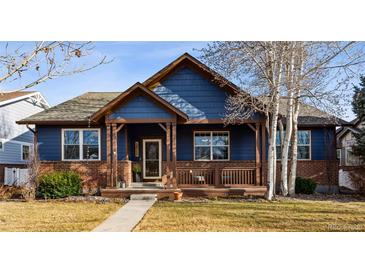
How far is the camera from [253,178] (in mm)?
11664

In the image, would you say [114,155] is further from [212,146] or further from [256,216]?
[256,216]

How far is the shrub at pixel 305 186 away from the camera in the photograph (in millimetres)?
11875

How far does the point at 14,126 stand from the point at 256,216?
37.6 feet

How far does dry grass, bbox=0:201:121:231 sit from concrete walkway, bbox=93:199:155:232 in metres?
0.19

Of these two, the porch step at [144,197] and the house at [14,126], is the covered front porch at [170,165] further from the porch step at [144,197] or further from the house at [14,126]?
the house at [14,126]

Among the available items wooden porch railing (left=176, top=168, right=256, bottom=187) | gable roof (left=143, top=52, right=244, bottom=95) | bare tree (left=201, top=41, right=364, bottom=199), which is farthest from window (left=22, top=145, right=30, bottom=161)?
bare tree (left=201, top=41, right=364, bottom=199)

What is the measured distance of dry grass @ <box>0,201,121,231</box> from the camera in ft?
23.4

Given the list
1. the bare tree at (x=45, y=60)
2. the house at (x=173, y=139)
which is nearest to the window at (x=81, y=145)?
the house at (x=173, y=139)

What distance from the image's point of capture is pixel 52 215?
813 centimetres

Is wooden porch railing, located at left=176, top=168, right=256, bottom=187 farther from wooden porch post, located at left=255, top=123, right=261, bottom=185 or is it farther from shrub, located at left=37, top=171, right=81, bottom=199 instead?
shrub, located at left=37, top=171, right=81, bottom=199
